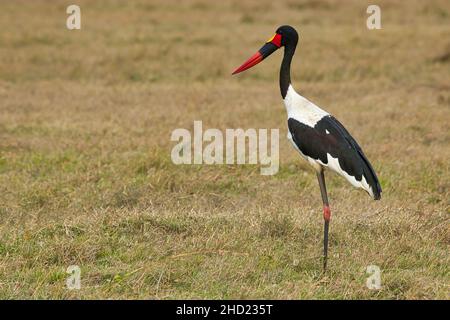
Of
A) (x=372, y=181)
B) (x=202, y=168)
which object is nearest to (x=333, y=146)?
(x=372, y=181)

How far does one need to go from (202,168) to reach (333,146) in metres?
2.26

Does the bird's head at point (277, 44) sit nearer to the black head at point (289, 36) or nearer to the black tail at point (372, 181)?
the black head at point (289, 36)

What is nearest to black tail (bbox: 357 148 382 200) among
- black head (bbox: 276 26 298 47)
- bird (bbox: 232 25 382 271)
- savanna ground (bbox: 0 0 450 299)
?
bird (bbox: 232 25 382 271)

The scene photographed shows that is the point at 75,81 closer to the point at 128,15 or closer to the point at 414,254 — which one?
the point at 128,15

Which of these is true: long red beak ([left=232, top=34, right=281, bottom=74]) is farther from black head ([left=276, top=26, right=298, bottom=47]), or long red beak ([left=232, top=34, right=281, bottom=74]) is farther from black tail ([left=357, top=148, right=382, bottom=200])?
black tail ([left=357, top=148, right=382, bottom=200])

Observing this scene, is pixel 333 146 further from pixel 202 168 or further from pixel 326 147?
pixel 202 168

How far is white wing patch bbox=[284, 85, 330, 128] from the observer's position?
16.2ft

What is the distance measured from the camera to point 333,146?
4.76 m

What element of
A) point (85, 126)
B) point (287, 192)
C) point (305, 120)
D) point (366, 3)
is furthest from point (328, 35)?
point (305, 120)

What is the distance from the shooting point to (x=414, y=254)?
Answer: 16.0ft

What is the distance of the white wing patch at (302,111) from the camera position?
4941 mm
